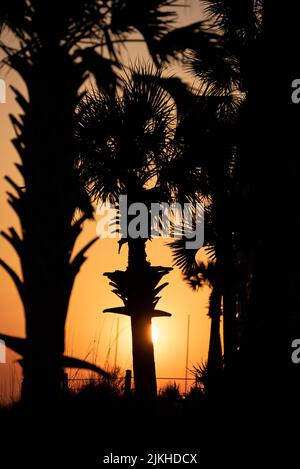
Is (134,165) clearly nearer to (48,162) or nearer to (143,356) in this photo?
(143,356)

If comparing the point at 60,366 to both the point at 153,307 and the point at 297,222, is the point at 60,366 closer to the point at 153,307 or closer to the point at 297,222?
the point at 297,222

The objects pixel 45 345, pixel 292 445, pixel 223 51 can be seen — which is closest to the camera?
pixel 45 345

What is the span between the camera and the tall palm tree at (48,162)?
22.6 ft

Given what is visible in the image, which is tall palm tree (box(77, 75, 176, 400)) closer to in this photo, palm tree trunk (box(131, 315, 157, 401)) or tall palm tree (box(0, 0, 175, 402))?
palm tree trunk (box(131, 315, 157, 401))

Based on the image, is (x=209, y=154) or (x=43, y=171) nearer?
(x=43, y=171)

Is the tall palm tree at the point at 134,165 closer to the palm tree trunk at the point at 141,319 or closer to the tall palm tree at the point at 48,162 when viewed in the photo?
the palm tree trunk at the point at 141,319

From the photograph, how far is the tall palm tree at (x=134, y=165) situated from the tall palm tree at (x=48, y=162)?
20.1 feet

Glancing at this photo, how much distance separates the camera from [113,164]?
1451cm

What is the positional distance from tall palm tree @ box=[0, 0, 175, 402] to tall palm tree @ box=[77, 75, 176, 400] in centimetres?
613

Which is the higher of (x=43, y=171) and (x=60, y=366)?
(x=43, y=171)

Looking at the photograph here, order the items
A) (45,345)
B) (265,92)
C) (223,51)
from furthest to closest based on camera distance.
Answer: (265,92) < (223,51) < (45,345)

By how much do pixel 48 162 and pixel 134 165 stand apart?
753 centimetres

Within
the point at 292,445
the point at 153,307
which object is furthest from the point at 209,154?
the point at 292,445

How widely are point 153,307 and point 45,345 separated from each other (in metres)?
7.93
